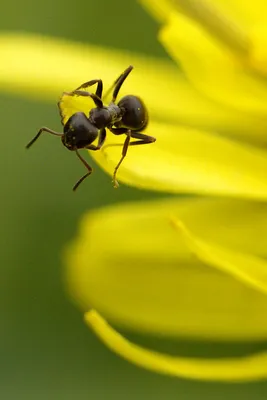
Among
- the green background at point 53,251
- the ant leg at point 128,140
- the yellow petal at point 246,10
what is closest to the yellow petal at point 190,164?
the ant leg at point 128,140

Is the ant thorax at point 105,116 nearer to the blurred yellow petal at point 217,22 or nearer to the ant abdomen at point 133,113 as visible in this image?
the ant abdomen at point 133,113

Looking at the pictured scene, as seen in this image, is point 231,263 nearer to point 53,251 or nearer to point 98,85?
point 98,85

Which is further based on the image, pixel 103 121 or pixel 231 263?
pixel 103 121

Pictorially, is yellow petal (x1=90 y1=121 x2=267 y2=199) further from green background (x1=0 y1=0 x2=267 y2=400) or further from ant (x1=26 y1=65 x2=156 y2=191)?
green background (x1=0 y1=0 x2=267 y2=400)

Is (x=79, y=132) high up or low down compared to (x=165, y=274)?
up

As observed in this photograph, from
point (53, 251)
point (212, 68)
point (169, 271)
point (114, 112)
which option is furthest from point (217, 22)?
point (53, 251)

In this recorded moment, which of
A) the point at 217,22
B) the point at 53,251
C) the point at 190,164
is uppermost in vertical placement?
the point at 217,22

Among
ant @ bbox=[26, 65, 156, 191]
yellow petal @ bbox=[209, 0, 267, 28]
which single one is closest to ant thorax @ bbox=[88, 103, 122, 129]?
ant @ bbox=[26, 65, 156, 191]
